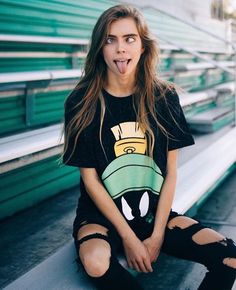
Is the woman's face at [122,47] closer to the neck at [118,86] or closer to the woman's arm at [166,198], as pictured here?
the neck at [118,86]

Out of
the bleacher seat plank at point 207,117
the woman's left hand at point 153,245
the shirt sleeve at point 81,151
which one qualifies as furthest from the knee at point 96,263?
the bleacher seat plank at point 207,117

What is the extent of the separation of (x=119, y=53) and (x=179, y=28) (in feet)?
19.9

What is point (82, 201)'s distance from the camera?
175cm

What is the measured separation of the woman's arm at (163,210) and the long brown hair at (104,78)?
0.12 meters

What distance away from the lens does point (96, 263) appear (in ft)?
4.64

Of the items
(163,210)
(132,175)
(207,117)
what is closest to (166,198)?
(163,210)

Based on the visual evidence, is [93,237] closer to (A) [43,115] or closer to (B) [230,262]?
(B) [230,262]

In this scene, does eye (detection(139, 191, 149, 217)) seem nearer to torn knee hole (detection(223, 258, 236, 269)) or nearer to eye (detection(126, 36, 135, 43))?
torn knee hole (detection(223, 258, 236, 269))

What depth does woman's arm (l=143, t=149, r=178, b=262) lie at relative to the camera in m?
1.64

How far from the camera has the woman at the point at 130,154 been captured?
161 centimetres

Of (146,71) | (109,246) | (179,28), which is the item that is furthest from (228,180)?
(179,28)

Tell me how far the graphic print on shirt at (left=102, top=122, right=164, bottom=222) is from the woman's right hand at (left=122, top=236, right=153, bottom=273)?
0.39ft

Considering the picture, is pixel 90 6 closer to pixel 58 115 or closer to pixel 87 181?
pixel 58 115

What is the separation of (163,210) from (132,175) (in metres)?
0.18
